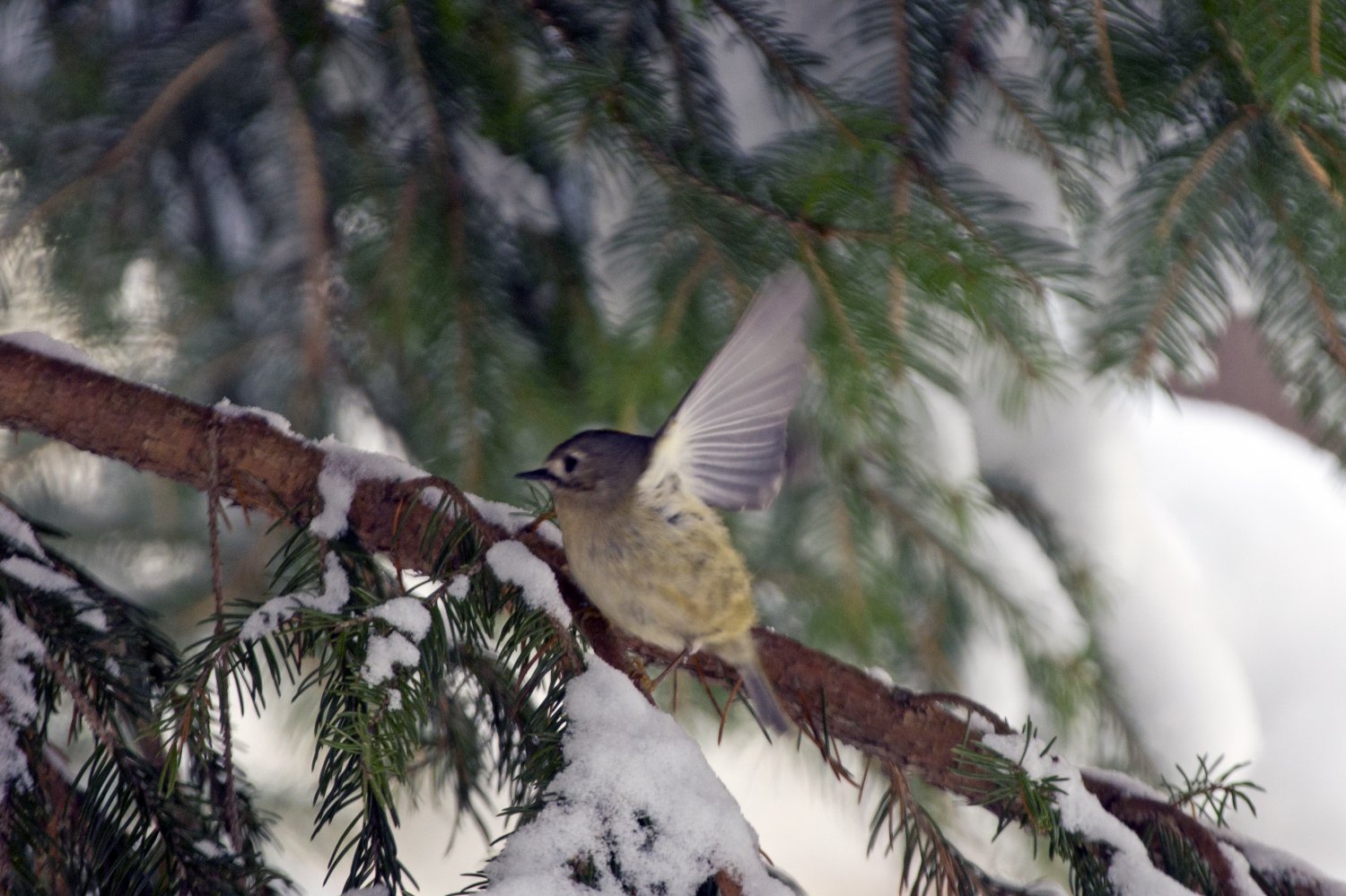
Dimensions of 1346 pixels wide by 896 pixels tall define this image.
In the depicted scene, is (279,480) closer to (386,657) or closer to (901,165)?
(386,657)

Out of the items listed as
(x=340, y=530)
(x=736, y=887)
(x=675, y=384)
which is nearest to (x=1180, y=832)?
(x=736, y=887)

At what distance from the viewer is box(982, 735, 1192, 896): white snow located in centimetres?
110

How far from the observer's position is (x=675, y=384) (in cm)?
157

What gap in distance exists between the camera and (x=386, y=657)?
93cm

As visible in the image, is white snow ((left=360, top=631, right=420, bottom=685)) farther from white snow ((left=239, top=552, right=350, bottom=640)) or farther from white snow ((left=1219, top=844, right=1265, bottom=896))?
white snow ((left=1219, top=844, right=1265, bottom=896))

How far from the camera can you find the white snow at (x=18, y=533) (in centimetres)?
110

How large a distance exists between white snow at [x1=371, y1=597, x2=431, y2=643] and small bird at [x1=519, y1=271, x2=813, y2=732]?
1.35 ft

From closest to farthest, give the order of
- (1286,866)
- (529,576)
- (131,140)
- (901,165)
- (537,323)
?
(529,576) < (1286,866) < (901,165) < (131,140) < (537,323)

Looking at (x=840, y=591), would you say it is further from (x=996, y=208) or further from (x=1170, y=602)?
(x=1170, y=602)

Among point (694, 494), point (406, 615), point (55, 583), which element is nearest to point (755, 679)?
point (694, 494)

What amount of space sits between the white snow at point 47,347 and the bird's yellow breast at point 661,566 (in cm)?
60

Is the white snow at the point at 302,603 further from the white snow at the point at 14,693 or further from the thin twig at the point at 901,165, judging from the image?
the thin twig at the point at 901,165

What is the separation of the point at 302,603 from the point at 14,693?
25cm

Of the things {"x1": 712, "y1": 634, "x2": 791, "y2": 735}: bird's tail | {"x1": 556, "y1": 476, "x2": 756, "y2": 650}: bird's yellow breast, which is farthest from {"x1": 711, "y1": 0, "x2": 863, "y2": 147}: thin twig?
{"x1": 712, "y1": 634, "x2": 791, "y2": 735}: bird's tail
